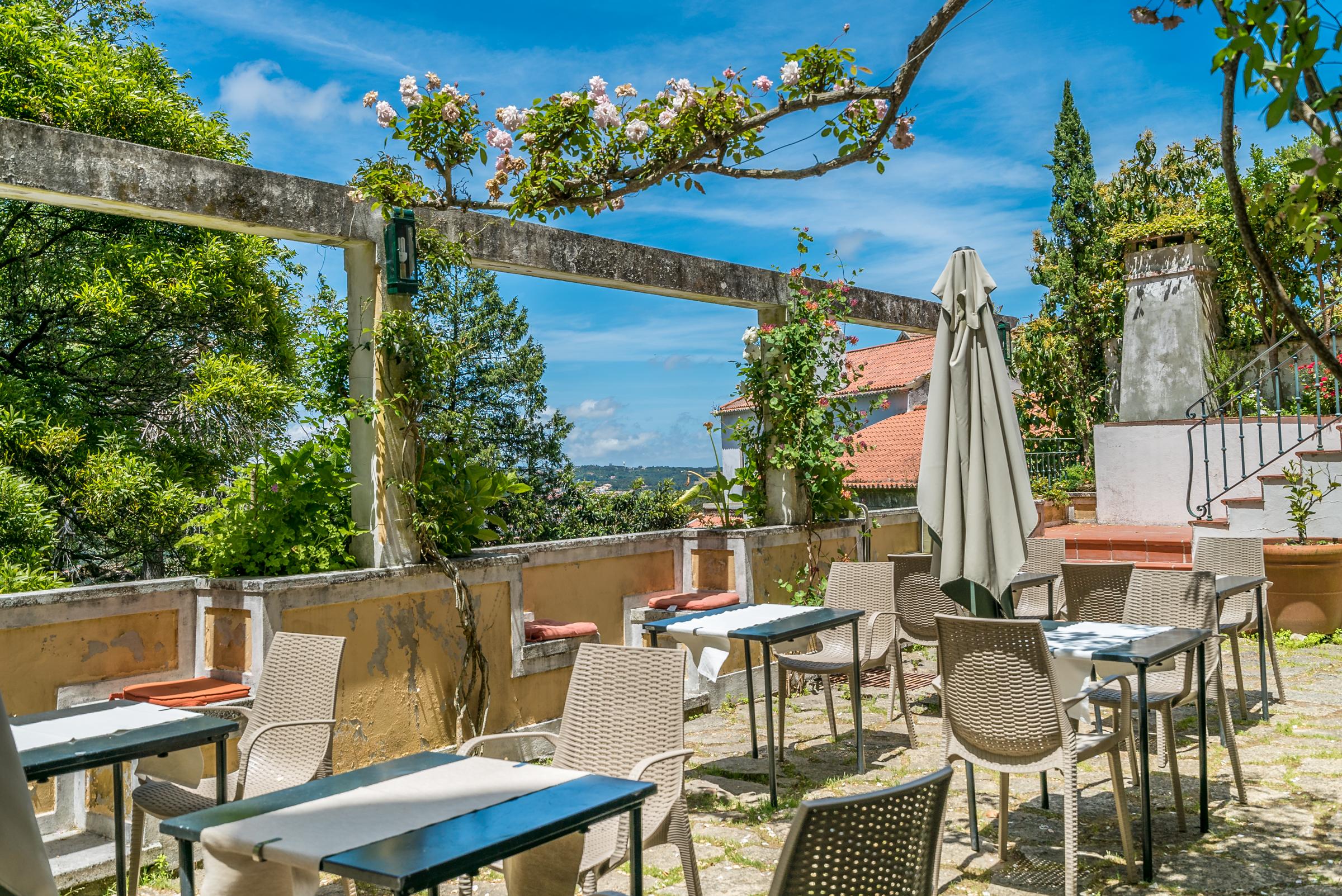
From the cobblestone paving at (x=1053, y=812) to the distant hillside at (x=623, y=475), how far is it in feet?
27.2

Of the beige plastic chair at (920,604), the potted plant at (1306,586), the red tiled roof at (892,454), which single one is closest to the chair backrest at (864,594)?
the beige plastic chair at (920,604)

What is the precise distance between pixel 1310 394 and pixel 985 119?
5.00 metres

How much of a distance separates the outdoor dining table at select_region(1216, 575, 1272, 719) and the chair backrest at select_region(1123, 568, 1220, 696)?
722mm

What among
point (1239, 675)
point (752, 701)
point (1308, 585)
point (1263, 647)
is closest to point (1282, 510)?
point (1308, 585)

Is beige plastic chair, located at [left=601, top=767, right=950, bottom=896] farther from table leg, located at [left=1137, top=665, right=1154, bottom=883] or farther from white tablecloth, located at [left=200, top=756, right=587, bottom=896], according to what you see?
table leg, located at [left=1137, top=665, right=1154, bottom=883]

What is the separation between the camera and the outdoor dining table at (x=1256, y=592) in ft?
18.8

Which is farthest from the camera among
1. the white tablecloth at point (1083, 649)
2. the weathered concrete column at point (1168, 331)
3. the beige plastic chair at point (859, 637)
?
the weathered concrete column at point (1168, 331)

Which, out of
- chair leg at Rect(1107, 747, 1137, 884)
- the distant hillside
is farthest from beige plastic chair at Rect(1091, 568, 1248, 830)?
the distant hillside

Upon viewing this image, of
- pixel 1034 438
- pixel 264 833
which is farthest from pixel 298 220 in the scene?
pixel 1034 438

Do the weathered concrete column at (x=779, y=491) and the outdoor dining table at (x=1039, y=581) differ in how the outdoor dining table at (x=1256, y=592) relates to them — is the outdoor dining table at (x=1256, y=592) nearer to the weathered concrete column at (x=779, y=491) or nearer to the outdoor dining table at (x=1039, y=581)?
the outdoor dining table at (x=1039, y=581)

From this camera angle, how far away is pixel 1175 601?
4.93m

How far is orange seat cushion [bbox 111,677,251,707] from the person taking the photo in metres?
4.45

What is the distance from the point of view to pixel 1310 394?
12.2 meters

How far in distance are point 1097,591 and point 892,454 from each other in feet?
53.4
